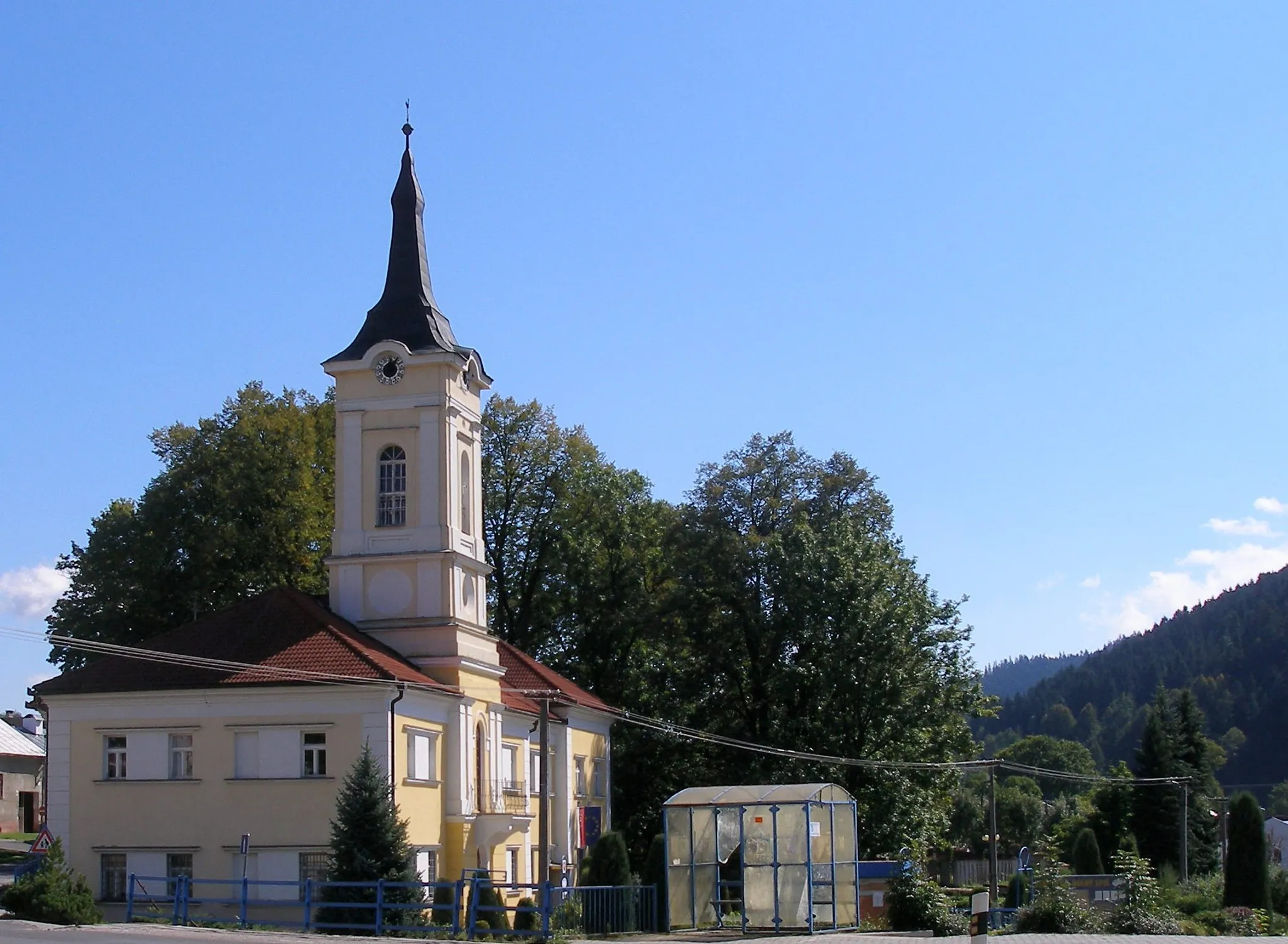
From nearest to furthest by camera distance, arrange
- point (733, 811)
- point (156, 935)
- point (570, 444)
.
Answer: point (156, 935), point (733, 811), point (570, 444)

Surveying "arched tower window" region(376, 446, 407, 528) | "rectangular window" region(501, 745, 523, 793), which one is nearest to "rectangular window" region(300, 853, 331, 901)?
"rectangular window" region(501, 745, 523, 793)

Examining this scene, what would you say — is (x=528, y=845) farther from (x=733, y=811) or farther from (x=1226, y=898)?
(x=1226, y=898)

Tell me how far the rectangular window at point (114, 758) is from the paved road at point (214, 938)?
6456 mm

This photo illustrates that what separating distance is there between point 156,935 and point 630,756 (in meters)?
29.7

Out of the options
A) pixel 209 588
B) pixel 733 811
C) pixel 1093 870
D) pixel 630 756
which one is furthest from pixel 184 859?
pixel 1093 870

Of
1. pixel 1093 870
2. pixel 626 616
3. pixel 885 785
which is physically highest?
pixel 626 616

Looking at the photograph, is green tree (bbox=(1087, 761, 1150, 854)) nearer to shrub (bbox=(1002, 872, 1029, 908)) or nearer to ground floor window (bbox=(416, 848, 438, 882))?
shrub (bbox=(1002, 872, 1029, 908))

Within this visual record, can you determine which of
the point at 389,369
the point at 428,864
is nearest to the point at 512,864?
the point at 428,864

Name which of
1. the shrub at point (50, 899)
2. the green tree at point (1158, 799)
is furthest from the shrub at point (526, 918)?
the green tree at point (1158, 799)

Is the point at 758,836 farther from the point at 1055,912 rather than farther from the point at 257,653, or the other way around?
the point at 257,653

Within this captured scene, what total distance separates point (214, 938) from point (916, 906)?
13.9 meters

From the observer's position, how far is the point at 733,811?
3550 cm

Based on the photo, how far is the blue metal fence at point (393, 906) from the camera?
30.4 meters

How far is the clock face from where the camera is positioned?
41.0 meters
